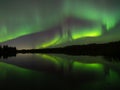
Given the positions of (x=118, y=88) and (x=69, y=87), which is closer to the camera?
(x=118, y=88)

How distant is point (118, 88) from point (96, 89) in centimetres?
180

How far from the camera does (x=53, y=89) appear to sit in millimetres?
19094

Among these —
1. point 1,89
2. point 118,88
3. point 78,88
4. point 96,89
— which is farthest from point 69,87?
point 1,89

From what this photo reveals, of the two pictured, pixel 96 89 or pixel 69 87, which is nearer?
pixel 96 89

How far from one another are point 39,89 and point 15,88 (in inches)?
87.5

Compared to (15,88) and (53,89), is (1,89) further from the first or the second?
(53,89)

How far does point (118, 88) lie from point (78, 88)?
10.7 feet

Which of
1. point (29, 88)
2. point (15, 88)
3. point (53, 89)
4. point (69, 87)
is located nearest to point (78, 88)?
point (69, 87)

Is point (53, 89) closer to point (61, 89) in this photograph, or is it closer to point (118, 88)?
→ point (61, 89)

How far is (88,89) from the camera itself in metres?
18.8

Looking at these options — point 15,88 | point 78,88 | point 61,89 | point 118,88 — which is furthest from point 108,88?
point 15,88

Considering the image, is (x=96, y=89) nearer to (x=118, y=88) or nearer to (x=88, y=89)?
(x=88, y=89)

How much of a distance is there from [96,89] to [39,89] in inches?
184

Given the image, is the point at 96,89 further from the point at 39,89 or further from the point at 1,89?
the point at 1,89
